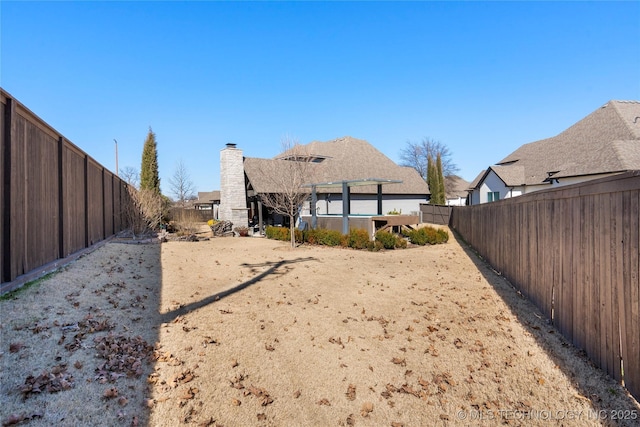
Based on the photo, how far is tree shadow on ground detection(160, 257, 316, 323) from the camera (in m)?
5.27

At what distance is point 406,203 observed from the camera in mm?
27797

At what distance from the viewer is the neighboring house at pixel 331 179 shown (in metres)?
21.7

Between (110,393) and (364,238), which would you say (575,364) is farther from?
(364,238)

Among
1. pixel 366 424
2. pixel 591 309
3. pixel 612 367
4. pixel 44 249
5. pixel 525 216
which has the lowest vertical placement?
pixel 366 424

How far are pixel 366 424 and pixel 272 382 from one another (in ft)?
3.49

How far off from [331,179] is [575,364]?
21592 millimetres

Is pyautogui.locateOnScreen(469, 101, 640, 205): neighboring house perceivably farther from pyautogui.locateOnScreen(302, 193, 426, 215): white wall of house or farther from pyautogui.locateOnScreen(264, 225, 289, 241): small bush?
pyautogui.locateOnScreen(264, 225, 289, 241): small bush

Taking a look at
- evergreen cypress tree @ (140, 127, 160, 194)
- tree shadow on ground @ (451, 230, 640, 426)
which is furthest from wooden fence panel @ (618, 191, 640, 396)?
evergreen cypress tree @ (140, 127, 160, 194)

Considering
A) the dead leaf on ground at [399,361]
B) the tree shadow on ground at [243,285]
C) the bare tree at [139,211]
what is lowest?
the dead leaf on ground at [399,361]

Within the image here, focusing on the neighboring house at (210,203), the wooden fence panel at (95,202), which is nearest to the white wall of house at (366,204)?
the wooden fence panel at (95,202)

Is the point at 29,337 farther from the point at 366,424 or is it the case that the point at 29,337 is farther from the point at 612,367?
the point at 612,367

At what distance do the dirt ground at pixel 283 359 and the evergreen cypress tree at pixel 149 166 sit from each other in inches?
793

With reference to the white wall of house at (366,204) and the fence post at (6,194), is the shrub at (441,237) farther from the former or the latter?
the fence post at (6,194)

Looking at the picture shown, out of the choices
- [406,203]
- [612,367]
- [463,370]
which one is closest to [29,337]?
[463,370]
